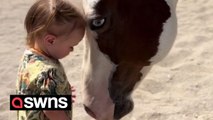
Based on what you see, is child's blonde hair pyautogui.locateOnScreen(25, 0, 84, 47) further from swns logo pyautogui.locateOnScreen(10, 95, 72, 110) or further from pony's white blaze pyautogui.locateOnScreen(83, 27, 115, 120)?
pony's white blaze pyautogui.locateOnScreen(83, 27, 115, 120)

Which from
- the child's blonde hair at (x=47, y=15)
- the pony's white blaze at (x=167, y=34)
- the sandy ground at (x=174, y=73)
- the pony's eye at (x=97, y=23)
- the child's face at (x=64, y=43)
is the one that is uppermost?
the child's blonde hair at (x=47, y=15)

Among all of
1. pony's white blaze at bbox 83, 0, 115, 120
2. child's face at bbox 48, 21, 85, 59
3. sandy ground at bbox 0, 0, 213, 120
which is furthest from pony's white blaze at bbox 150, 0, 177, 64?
sandy ground at bbox 0, 0, 213, 120

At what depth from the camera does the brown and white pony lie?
1.93 metres

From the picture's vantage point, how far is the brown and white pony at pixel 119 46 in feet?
6.33

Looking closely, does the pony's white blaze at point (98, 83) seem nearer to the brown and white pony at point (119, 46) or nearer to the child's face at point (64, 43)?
the brown and white pony at point (119, 46)

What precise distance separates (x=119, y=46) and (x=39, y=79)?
481mm

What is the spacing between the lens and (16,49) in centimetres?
388

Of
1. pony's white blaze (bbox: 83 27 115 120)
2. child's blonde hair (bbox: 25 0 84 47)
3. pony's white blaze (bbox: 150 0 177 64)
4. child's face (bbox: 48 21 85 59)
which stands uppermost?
child's blonde hair (bbox: 25 0 84 47)

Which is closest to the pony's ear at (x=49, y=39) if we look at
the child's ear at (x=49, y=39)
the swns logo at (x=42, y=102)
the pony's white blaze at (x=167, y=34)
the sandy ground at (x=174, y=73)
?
the child's ear at (x=49, y=39)

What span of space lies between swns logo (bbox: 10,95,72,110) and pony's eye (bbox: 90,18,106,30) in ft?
1.08

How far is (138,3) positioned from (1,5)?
296 cm

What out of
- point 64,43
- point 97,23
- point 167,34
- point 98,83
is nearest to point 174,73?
point 167,34

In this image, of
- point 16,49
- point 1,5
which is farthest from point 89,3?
point 1,5

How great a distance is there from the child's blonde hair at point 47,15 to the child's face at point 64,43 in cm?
4
